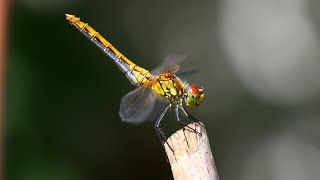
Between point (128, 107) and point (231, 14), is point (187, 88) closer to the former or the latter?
point (128, 107)

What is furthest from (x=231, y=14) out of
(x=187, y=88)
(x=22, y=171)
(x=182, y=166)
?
(x=182, y=166)

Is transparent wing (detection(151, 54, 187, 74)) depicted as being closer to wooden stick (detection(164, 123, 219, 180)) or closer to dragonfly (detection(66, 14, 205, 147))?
dragonfly (detection(66, 14, 205, 147))

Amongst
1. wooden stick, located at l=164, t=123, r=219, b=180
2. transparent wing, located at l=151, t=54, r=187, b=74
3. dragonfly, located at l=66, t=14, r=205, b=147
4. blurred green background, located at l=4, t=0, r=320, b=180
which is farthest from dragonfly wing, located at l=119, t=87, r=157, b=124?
blurred green background, located at l=4, t=0, r=320, b=180

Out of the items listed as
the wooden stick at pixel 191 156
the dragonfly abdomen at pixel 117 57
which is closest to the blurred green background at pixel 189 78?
the dragonfly abdomen at pixel 117 57

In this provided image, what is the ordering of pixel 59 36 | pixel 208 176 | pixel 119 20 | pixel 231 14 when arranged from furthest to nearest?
pixel 231 14 → pixel 119 20 → pixel 59 36 → pixel 208 176

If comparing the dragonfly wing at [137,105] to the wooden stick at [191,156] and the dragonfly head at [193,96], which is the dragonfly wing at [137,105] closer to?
the dragonfly head at [193,96]

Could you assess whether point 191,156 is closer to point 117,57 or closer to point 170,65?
point 170,65

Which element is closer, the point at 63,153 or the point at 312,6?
the point at 63,153
